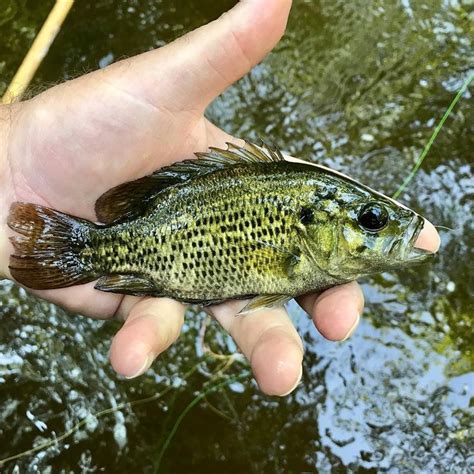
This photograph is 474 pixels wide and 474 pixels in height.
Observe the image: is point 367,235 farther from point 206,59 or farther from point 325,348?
point 325,348

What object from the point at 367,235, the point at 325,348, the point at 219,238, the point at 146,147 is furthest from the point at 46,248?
the point at 325,348

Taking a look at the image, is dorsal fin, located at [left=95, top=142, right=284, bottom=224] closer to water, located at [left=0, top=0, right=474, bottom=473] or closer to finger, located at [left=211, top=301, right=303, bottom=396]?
finger, located at [left=211, top=301, right=303, bottom=396]

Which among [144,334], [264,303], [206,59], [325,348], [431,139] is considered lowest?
[325,348]

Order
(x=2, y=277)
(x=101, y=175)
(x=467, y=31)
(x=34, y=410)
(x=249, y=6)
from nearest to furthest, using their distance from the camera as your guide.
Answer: (x=249, y=6) < (x=101, y=175) < (x=2, y=277) < (x=34, y=410) < (x=467, y=31)

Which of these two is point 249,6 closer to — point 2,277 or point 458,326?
point 2,277

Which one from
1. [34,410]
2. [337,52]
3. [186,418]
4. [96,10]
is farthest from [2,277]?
[337,52]

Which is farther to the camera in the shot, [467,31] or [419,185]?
[467,31]

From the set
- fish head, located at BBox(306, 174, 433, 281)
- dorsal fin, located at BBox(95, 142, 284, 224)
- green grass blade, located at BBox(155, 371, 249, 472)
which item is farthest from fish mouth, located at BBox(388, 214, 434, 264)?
green grass blade, located at BBox(155, 371, 249, 472)
